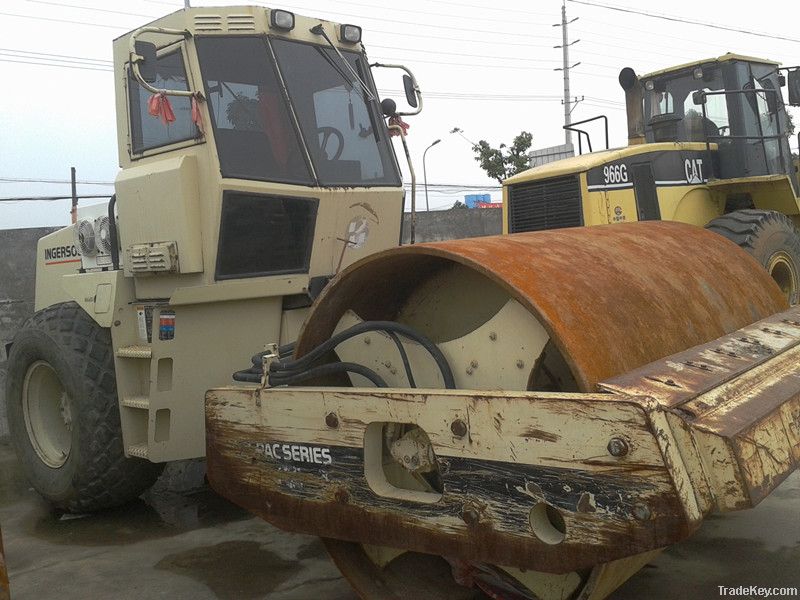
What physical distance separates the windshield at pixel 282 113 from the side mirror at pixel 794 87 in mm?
4395

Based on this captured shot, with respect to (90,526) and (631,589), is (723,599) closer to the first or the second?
(631,589)

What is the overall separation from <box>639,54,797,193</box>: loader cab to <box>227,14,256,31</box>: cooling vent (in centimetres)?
399

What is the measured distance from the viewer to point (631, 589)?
343 centimetres

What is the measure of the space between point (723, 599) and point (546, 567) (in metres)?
1.22

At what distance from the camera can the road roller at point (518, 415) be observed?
89.7 inches

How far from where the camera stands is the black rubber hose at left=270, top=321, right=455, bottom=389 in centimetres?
297

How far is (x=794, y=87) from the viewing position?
7457mm

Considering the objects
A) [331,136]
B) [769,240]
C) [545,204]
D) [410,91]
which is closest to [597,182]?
[545,204]

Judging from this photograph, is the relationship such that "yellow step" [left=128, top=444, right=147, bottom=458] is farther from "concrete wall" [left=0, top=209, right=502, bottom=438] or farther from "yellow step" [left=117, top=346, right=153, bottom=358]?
"concrete wall" [left=0, top=209, right=502, bottom=438]

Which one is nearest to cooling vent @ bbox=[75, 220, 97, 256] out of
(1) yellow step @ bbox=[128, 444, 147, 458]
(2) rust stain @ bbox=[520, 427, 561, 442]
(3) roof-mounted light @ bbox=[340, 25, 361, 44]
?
(1) yellow step @ bbox=[128, 444, 147, 458]

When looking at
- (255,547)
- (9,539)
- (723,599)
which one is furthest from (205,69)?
(723,599)

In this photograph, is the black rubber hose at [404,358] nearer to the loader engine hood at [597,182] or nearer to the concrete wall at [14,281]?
the loader engine hood at [597,182]

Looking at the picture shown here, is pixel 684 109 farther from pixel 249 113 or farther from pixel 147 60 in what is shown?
pixel 147 60

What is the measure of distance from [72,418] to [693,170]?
5.08 metres
